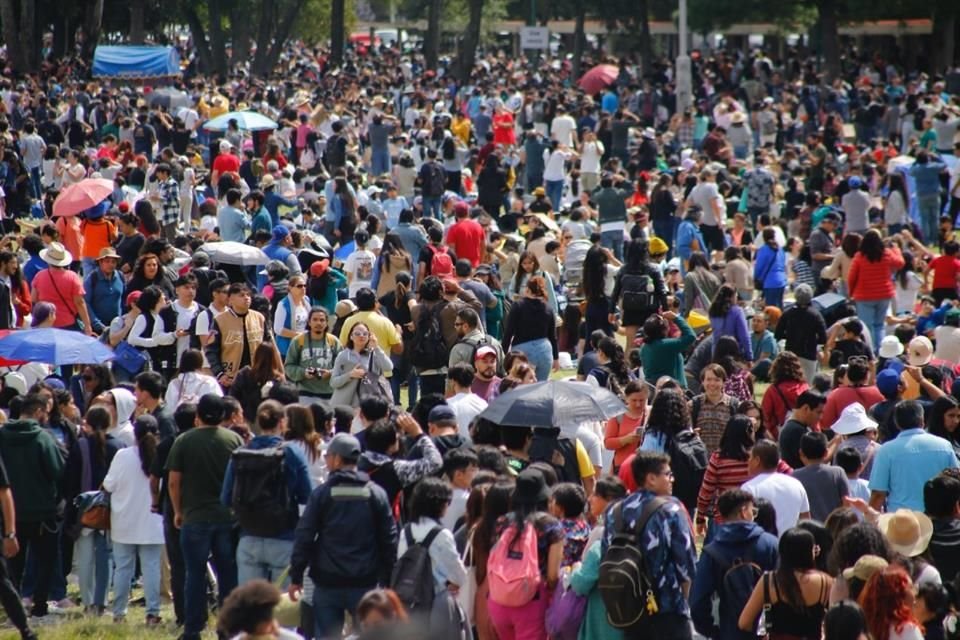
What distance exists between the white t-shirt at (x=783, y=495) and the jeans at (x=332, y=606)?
209 centimetres

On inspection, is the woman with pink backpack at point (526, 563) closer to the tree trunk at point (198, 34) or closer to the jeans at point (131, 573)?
the jeans at point (131, 573)

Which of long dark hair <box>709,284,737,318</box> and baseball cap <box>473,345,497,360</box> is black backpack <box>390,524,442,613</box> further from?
long dark hair <box>709,284,737,318</box>

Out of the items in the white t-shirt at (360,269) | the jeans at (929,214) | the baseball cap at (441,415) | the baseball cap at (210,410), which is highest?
the baseball cap at (210,410)

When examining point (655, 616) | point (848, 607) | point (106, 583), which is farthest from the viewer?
point (106, 583)

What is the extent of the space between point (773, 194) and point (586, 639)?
17505 millimetres

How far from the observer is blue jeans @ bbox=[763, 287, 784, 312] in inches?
697

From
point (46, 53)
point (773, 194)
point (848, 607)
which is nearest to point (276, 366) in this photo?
point (848, 607)

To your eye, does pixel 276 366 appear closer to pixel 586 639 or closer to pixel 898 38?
pixel 586 639

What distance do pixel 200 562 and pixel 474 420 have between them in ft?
Result: 5.92

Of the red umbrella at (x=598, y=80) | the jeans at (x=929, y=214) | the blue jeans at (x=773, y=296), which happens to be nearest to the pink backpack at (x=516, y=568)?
the blue jeans at (x=773, y=296)

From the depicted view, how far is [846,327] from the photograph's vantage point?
13.4 m

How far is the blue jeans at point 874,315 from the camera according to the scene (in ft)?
53.5

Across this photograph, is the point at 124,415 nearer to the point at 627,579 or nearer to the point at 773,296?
the point at 627,579

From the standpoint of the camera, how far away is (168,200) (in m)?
19.9
